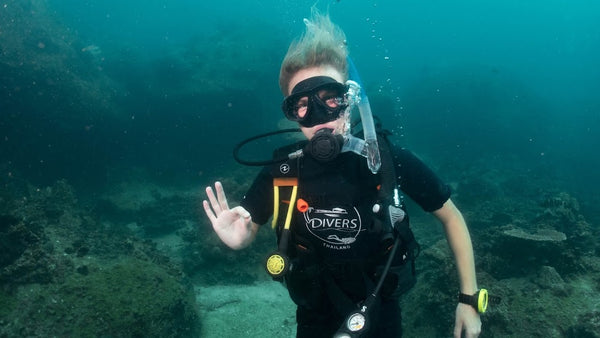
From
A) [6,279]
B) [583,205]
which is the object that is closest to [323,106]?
[6,279]

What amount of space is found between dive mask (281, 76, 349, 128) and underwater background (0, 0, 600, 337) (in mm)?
1834

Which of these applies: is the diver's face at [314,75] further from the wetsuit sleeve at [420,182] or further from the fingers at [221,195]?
the fingers at [221,195]

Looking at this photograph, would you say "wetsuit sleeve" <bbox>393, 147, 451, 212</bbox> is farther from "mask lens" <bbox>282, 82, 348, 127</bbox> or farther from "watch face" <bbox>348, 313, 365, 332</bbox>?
"watch face" <bbox>348, 313, 365, 332</bbox>

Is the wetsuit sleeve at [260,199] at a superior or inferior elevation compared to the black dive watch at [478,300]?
superior

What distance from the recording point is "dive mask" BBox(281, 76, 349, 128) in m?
2.56

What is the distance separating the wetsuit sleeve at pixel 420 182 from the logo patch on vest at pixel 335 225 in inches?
20.7

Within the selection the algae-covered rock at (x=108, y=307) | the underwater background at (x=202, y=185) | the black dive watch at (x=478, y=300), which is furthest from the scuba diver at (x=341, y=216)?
the algae-covered rock at (x=108, y=307)

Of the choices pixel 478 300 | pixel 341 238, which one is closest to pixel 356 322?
pixel 341 238

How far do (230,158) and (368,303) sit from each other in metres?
16.2

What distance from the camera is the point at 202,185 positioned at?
1563 centimetres

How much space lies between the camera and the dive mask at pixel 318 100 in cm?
256

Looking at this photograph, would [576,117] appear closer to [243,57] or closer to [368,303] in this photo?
[243,57]

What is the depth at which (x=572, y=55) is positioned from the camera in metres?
86.0

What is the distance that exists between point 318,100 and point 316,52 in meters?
0.55
